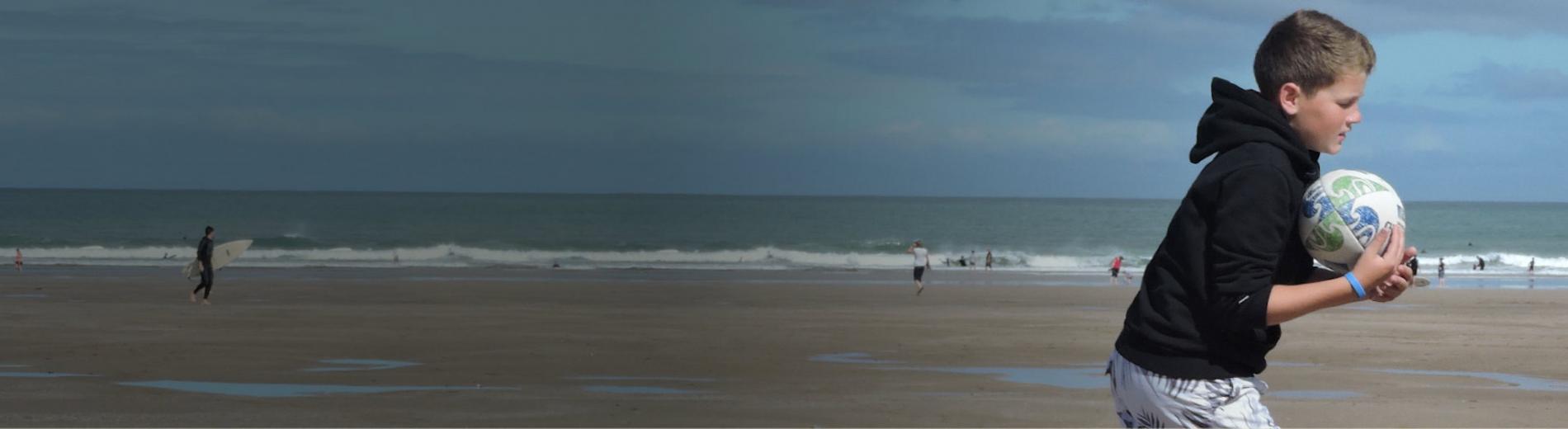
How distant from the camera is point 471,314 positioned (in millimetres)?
23859

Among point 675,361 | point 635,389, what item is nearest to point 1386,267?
point 635,389

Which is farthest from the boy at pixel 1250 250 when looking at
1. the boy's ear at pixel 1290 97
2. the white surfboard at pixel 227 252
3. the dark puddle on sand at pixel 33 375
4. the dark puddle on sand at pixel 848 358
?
the white surfboard at pixel 227 252

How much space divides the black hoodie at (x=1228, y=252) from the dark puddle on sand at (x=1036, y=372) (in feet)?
34.7

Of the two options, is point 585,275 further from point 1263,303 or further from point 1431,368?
point 1263,303

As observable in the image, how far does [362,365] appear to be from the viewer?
1498 cm

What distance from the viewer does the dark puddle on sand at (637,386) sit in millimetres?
12508

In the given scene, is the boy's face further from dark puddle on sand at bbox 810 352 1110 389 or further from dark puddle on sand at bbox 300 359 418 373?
dark puddle on sand at bbox 300 359 418 373

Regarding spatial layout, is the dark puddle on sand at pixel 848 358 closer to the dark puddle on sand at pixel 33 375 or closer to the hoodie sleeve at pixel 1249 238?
the dark puddle on sand at pixel 33 375

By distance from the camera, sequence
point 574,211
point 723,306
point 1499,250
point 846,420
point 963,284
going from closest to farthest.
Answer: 1. point 846,420
2. point 723,306
3. point 963,284
4. point 1499,250
5. point 574,211

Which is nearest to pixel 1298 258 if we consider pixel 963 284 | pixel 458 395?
pixel 458 395

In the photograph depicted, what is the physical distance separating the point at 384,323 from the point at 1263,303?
19.9 m

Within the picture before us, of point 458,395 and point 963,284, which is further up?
point 963,284

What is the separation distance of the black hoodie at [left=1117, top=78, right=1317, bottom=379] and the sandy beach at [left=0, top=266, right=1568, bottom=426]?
763 centimetres

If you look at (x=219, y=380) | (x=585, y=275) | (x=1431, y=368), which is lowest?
(x=1431, y=368)
